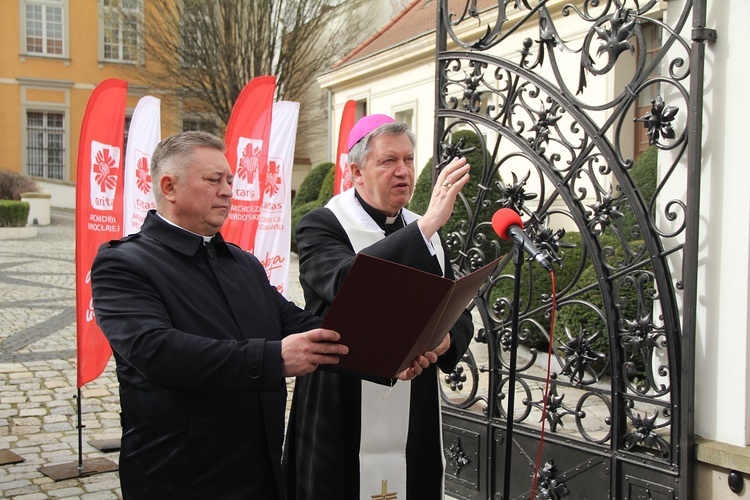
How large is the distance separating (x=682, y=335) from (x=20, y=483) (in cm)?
400

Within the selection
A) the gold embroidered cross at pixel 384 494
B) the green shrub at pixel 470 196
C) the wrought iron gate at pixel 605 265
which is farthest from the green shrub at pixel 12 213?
the gold embroidered cross at pixel 384 494

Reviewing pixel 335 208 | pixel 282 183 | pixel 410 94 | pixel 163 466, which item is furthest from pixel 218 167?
pixel 410 94

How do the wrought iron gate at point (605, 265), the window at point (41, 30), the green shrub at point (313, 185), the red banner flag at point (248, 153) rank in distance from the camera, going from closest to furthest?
1. the wrought iron gate at point (605, 265)
2. the red banner flag at point (248, 153)
3. the green shrub at point (313, 185)
4. the window at point (41, 30)

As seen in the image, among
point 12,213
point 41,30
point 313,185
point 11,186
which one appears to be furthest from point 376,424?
point 41,30

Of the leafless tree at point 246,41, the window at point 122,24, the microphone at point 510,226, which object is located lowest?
the microphone at point 510,226

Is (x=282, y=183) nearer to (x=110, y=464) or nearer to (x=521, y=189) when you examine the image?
(x=110, y=464)

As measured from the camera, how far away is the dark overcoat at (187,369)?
2.08 m

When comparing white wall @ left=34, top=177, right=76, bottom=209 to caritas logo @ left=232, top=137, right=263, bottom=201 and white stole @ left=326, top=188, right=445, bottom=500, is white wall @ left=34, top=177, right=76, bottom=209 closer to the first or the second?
caritas logo @ left=232, top=137, right=263, bottom=201

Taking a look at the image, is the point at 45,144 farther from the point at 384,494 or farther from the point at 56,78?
the point at 384,494

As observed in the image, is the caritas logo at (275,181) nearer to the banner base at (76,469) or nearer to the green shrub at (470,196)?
the green shrub at (470,196)

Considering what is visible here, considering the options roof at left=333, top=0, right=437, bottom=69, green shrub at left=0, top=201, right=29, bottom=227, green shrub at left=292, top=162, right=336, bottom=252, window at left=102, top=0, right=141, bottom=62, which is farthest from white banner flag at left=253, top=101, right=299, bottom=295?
window at left=102, top=0, right=141, bottom=62

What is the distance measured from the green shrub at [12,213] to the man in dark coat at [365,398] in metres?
21.3

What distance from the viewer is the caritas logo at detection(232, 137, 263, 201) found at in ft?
22.7

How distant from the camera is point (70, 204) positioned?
31.3 metres
